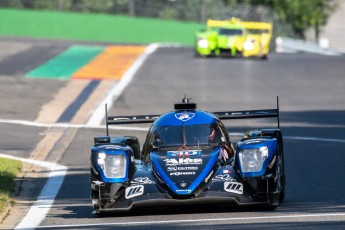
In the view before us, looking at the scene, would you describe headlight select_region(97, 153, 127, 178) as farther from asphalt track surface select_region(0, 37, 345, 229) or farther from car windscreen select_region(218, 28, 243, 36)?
car windscreen select_region(218, 28, 243, 36)

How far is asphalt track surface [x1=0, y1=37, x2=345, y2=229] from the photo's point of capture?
13602 millimetres

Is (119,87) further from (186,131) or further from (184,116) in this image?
(186,131)

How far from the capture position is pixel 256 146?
47.4 ft

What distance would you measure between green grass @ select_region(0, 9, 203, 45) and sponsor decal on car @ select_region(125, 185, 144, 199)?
4518 centimetres

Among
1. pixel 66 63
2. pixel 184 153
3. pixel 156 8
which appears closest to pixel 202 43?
pixel 66 63

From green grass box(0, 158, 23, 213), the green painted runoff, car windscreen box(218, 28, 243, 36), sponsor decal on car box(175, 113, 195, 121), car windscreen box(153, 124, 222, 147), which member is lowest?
the green painted runoff

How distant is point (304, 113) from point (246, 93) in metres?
5.04

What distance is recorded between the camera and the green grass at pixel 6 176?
1569 centimetres

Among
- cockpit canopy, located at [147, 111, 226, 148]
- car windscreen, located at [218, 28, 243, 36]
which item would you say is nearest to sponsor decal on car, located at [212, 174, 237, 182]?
cockpit canopy, located at [147, 111, 226, 148]

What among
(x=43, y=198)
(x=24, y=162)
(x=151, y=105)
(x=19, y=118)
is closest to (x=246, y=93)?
(x=151, y=105)

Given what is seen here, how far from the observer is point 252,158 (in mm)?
14336

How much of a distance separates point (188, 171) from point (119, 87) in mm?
21413

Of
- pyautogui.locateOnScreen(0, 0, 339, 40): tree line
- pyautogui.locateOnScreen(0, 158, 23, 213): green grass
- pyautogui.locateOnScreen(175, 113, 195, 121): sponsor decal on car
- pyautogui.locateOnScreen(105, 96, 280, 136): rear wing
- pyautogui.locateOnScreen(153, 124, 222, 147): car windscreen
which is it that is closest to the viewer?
pyautogui.locateOnScreen(153, 124, 222, 147): car windscreen

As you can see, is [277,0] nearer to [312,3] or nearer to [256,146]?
[312,3]
